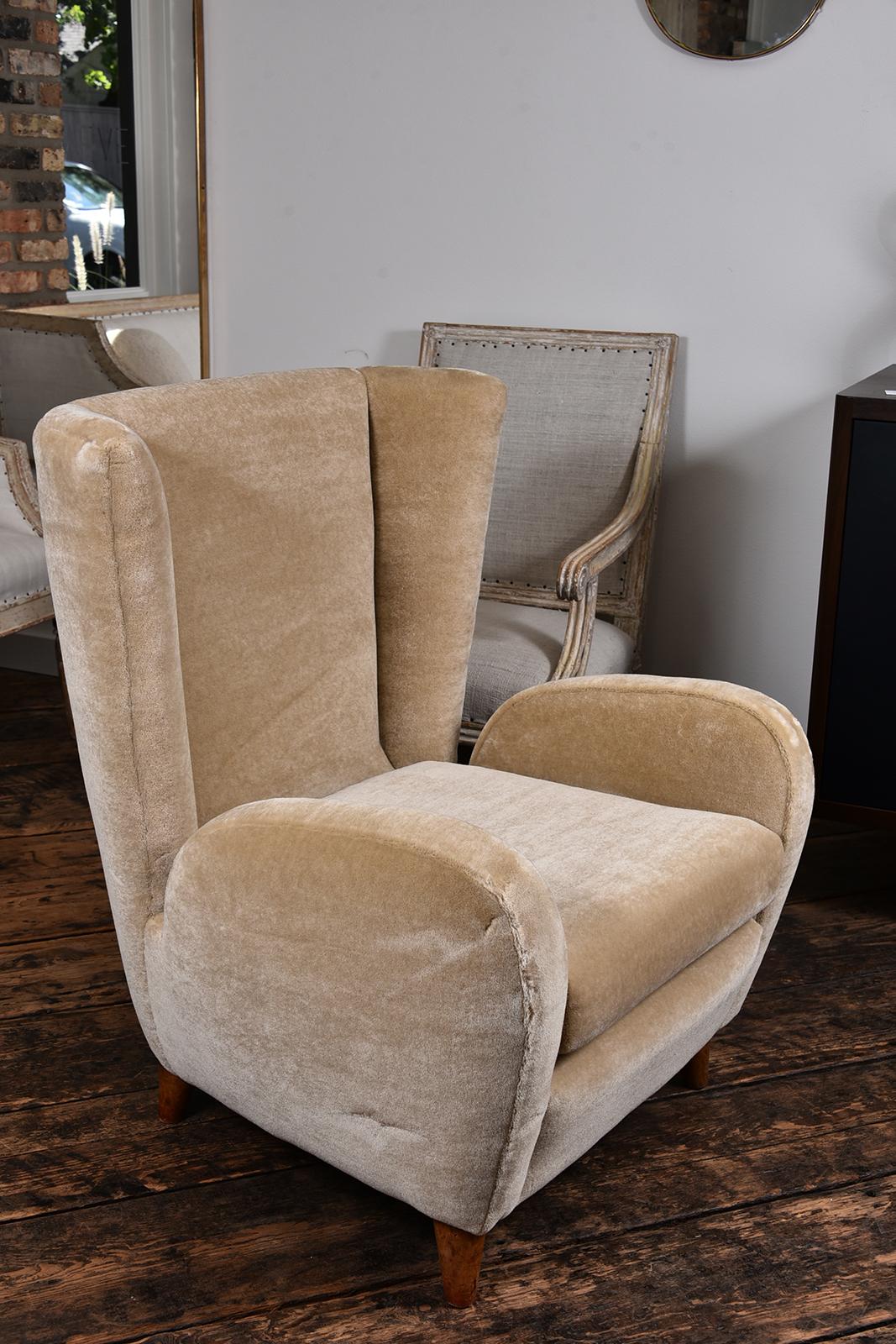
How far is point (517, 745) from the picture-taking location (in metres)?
1.92

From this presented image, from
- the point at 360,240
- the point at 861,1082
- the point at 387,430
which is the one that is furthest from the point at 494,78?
the point at 861,1082

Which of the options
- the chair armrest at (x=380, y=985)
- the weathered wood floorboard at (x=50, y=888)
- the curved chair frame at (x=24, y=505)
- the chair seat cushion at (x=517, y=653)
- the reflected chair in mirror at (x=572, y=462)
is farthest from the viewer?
the curved chair frame at (x=24, y=505)

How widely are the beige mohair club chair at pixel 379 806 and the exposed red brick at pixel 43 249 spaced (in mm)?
1734

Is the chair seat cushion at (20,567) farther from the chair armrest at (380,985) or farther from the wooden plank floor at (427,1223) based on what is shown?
the chair armrest at (380,985)

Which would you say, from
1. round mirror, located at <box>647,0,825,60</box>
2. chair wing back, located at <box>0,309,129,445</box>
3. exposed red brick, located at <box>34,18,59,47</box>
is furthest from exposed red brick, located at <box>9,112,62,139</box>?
round mirror, located at <box>647,0,825,60</box>

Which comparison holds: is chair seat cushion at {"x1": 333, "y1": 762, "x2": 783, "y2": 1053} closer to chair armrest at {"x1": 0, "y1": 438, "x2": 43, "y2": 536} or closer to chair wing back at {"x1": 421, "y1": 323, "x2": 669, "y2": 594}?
chair wing back at {"x1": 421, "y1": 323, "x2": 669, "y2": 594}

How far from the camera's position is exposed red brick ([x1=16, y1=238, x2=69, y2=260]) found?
3.23 meters

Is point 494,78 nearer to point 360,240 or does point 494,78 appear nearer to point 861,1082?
point 360,240

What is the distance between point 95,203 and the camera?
3.26 meters

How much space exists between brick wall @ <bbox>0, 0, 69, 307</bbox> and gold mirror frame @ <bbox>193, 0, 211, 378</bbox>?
33 cm

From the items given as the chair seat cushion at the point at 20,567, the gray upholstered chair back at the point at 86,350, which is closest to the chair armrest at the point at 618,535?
the chair seat cushion at the point at 20,567

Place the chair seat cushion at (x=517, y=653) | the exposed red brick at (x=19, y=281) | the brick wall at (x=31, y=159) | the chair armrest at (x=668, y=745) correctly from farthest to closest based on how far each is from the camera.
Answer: the exposed red brick at (x=19, y=281), the brick wall at (x=31, y=159), the chair seat cushion at (x=517, y=653), the chair armrest at (x=668, y=745)

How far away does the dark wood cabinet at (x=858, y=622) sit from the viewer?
216 centimetres

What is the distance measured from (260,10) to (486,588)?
145 cm
